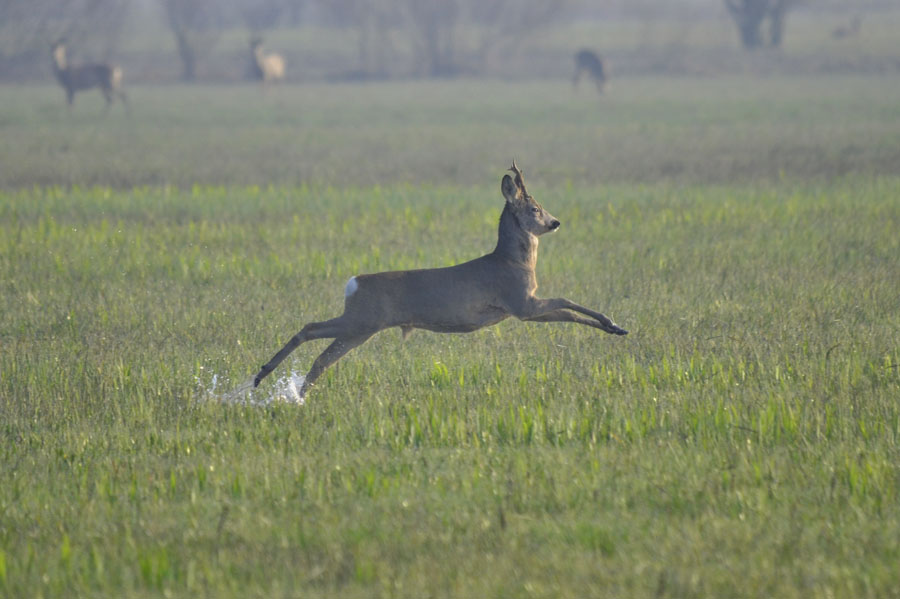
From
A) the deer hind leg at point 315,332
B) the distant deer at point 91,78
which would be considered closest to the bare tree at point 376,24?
the distant deer at point 91,78

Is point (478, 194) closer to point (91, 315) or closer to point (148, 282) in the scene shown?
point (148, 282)

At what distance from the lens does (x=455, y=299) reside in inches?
288

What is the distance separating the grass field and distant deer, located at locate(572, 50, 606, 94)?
30663mm

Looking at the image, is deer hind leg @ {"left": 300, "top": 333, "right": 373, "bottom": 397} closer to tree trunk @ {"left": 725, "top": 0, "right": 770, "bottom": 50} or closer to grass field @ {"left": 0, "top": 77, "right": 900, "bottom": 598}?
grass field @ {"left": 0, "top": 77, "right": 900, "bottom": 598}

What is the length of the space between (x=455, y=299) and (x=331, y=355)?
859 millimetres

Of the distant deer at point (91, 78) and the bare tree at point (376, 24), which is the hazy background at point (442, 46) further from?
the distant deer at point (91, 78)

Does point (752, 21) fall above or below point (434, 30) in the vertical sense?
above

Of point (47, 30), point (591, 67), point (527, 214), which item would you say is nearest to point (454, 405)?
point (527, 214)

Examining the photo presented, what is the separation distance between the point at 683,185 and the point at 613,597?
588 inches

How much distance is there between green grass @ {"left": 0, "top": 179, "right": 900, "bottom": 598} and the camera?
15.4 feet

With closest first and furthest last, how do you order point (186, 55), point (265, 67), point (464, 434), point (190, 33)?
point (464, 434)
point (265, 67)
point (186, 55)
point (190, 33)

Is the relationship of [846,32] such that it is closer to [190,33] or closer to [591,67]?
[591,67]

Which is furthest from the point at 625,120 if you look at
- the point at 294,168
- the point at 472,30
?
the point at 472,30

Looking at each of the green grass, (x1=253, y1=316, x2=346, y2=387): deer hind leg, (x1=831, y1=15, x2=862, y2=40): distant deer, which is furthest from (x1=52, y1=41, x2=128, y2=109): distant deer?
(x1=831, y1=15, x2=862, y2=40): distant deer
